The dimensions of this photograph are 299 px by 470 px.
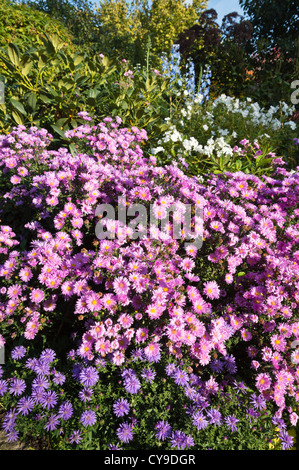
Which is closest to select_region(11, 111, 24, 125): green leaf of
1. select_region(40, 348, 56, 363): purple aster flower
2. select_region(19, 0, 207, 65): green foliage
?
select_region(40, 348, 56, 363): purple aster flower

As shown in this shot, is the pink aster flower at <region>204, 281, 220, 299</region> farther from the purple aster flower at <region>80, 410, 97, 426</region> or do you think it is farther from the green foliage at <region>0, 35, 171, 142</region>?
the green foliage at <region>0, 35, 171, 142</region>

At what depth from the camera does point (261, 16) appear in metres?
10.5

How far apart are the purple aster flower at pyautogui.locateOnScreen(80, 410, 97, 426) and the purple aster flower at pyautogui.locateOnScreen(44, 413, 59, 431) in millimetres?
122

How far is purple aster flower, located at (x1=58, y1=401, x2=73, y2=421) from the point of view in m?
1.48

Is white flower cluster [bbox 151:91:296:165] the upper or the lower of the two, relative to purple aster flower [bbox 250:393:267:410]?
upper

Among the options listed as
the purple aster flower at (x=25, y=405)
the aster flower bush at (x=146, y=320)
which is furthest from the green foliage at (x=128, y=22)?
the purple aster flower at (x=25, y=405)

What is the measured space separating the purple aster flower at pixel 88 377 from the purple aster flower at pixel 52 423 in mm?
189

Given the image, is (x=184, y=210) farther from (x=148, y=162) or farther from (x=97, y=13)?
(x=97, y=13)

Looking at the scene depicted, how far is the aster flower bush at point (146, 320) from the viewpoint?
155 cm

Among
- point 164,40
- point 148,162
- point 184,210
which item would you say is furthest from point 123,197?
point 164,40
